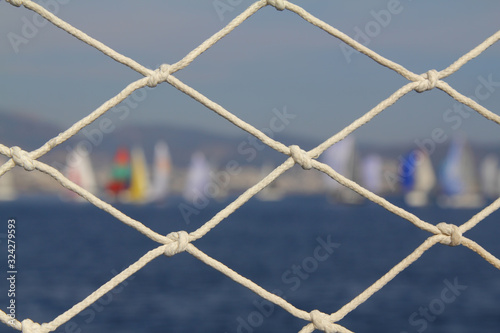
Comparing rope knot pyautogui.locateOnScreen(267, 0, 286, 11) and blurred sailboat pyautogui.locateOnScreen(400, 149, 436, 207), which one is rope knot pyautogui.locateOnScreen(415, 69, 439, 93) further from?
blurred sailboat pyautogui.locateOnScreen(400, 149, 436, 207)

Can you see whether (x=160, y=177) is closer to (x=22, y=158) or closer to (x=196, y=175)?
(x=196, y=175)

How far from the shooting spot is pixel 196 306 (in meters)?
19.7

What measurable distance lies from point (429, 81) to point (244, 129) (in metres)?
0.42

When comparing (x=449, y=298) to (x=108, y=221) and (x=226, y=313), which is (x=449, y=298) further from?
(x=108, y=221)

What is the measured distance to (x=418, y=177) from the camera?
3791cm

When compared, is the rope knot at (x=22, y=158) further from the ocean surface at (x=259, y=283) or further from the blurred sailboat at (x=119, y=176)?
the blurred sailboat at (x=119, y=176)

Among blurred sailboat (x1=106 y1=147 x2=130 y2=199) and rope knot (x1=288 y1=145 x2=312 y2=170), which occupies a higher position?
blurred sailboat (x1=106 y1=147 x2=130 y2=199)

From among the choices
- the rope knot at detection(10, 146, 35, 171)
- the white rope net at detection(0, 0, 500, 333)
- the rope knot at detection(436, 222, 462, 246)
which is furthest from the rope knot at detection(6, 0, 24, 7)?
the rope knot at detection(436, 222, 462, 246)

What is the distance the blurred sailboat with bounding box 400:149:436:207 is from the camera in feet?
113

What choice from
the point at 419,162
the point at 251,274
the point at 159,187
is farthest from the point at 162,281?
the point at 419,162

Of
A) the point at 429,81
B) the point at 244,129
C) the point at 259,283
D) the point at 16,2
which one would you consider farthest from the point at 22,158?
the point at 259,283

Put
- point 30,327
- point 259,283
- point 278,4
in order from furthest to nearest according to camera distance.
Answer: point 259,283 < point 278,4 < point 30,327

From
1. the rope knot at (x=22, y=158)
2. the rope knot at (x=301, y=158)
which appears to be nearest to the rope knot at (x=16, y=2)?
the rope knot at (x=22, y=158)

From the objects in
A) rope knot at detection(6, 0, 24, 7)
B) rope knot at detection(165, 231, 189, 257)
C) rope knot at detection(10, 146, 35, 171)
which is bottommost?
rope knot at detection(165, 231, 189, 257)
